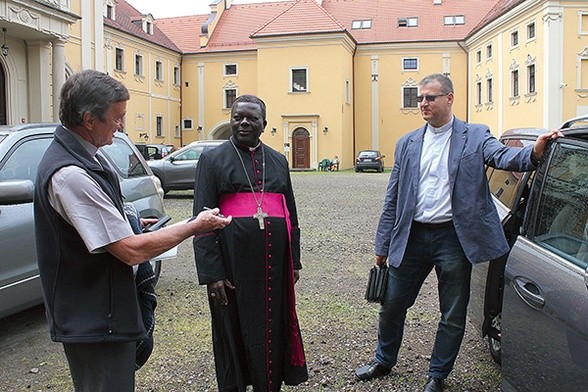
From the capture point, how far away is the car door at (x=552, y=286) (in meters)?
2.38

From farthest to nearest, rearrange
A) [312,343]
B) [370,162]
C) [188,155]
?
[370,162] < [188,155] < [312,343]

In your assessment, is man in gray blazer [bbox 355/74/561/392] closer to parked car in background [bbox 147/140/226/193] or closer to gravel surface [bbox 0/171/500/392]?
gravel surface [bbox 0/171/500/392]

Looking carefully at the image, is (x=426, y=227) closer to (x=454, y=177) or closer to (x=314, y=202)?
(x=454, y=177)

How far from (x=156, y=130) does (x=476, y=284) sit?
4068cm

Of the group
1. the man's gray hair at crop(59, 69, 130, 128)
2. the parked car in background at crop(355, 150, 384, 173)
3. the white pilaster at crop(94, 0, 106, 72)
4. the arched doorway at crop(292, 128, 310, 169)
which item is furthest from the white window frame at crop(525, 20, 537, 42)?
the man's gray hair at crop(59, 69, 130, 128)

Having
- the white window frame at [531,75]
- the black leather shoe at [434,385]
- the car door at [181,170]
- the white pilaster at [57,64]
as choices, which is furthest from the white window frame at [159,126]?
the black leather shoe at [434,385]

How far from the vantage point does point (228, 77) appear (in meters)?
44.8

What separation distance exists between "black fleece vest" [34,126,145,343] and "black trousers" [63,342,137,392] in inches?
3.6

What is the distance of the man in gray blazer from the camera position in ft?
11.6

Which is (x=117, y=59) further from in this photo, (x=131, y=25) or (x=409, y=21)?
(x=409, y=21)

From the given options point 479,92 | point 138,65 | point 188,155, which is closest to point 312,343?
point 188,155

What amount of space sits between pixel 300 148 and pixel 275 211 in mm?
37556

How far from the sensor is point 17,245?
458cm

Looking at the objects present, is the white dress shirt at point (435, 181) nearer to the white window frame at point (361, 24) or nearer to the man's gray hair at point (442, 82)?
the man's gray hair at point (442, 82)
